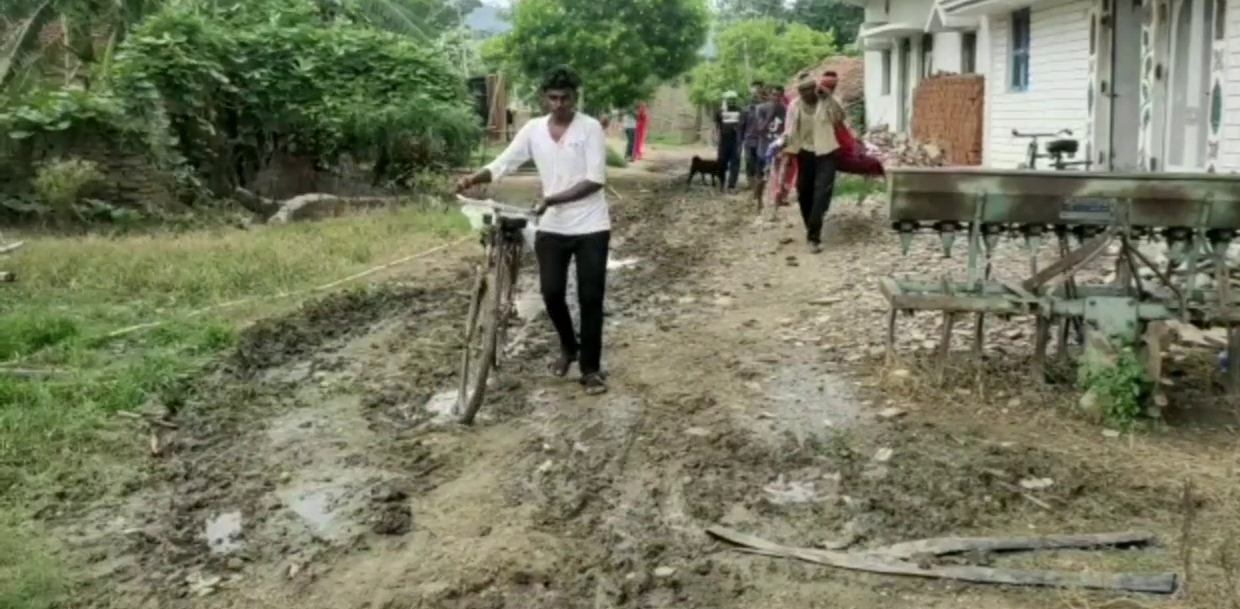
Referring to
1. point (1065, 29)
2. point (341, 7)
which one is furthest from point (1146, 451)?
point (341, 7)

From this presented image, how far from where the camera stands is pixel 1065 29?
16.9 meters

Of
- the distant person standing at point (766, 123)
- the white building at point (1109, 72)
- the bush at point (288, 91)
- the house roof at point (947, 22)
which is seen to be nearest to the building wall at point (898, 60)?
the white building at point (1109, 72)

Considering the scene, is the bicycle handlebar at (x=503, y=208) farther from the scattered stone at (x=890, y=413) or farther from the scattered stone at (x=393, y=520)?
the scattered stone at (x=890, y=413)

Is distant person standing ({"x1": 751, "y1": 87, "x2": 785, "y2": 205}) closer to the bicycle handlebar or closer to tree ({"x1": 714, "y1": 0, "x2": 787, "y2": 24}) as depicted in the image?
the bicycle handlebar

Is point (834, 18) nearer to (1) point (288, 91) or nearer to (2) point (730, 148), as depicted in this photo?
(2) point (730, 148)

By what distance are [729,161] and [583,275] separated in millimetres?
15651

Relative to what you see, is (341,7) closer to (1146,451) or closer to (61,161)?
(61,161)

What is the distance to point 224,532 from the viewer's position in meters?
5.25

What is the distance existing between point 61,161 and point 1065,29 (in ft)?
40.0

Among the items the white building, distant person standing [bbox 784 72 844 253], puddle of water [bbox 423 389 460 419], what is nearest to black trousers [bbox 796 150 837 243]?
distant person standing [bbox 784 72 844 253]

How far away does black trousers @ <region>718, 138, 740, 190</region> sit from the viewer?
877 inches

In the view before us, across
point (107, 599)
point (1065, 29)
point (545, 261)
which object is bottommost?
point (107, 599)

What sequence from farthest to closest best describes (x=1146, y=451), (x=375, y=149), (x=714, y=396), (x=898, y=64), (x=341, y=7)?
1. (x=898, y=64)
2. (x=341, y=7)
3. (x=375, y=149)
4. (x=714, y=396)
5. (x=1146, y=451)

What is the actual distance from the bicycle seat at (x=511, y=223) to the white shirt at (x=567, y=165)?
17 centimetres
